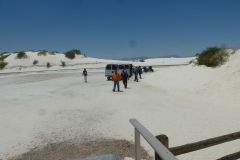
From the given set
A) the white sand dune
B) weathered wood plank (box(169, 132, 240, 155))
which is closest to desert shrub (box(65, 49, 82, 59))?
the white sand dune

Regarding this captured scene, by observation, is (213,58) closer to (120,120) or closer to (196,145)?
(120,120)

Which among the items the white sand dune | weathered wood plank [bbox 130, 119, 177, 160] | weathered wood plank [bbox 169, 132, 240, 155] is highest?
weathered wood plank [bbox 130, 119, 177, 160]

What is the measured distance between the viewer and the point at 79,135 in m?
11.2

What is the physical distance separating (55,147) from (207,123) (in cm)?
640

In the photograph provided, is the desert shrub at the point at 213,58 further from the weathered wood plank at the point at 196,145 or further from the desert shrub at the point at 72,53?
the desert shrub at the point at 72,53

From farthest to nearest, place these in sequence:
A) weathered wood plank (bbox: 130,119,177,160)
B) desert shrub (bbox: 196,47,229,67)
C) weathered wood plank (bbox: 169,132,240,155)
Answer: desert shrub (bbox: 196,47,229,67)
weathered wood plank (bbox: 169,132,240,155)
weathered wood plank (bbox: 130,119,177,160)

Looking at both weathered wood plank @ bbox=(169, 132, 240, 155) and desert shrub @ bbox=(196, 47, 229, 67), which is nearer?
weathered wood plank @ bbox=(169, 132, 240, 155)

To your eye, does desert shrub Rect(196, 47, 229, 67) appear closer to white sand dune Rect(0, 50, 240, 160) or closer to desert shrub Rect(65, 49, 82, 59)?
white sand dune Rect(0, 50, 240, 160)

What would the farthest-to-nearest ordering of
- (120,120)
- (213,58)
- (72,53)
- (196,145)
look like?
(72,53) → (213,58) → (120,120) → (196,145)

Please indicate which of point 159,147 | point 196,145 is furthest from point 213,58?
point 159,147

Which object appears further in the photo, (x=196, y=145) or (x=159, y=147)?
(x=196, y=145)

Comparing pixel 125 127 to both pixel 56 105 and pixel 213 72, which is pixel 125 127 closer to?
pixel 56 105

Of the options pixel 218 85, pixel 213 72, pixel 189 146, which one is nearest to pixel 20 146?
pixel 189 146

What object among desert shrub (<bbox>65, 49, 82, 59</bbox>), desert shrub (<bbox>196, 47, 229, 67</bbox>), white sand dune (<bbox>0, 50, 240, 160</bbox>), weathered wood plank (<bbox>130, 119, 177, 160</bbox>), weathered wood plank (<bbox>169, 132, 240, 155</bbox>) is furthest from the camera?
desert shrub (<bbox>65, 49, 82, 59</bbox>)
